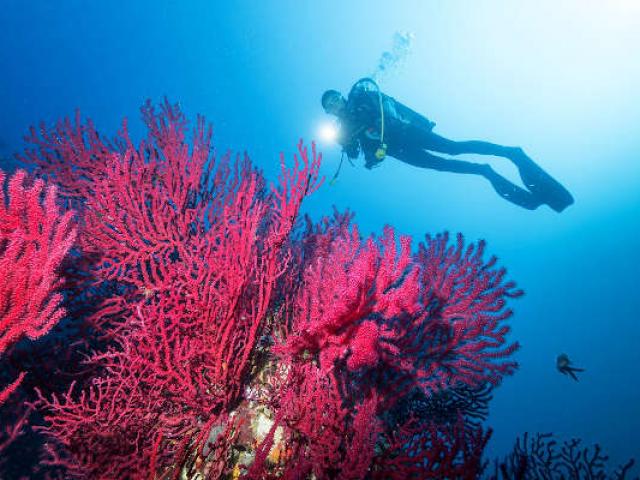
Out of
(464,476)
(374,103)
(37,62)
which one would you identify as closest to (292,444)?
(464,476)

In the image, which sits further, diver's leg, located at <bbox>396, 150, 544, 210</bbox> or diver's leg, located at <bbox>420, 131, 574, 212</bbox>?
diver's leg, located at <bbox>396, 150, 544, 210</bbox>

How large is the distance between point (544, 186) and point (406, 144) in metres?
3.84

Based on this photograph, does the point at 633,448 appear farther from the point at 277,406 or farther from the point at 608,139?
the point at 608,139

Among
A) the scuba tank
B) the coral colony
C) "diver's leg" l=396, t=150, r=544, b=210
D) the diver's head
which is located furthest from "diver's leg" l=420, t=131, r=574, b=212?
the coral colony

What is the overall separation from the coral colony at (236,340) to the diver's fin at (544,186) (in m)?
6.87

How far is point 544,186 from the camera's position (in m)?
8.88

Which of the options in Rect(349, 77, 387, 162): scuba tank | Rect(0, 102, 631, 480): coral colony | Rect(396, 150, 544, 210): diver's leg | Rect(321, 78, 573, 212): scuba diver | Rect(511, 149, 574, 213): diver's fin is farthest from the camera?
Rect(396, 150, 544, 210): diver's leg

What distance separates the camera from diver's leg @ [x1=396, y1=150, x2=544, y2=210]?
9.22 metres

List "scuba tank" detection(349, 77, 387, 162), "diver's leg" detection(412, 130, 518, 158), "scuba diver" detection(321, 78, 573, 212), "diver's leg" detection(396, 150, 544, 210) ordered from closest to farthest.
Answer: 1. "scuba tank" detection(349, 77, 387, 162)
2. "scuba diver" detection(321, 78, 573, 212)
3. "diver's leg" detection(396, 150, 544, 210)
4. "diver's leg" detection(412, 130, 518, 158)

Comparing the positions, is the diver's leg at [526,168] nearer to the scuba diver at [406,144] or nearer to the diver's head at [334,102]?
the scuba diver at [406,144]

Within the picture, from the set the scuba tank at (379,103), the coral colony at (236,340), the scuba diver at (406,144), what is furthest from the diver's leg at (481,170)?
the coral colony at (236,340)

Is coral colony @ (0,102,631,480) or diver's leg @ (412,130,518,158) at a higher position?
diver's leg @ (412,130,518,158)

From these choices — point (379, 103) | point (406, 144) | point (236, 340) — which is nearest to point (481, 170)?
point (406, 144)

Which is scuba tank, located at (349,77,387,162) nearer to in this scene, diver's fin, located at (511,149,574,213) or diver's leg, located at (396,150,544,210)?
diver's leg, located at (396,150,544,210)
